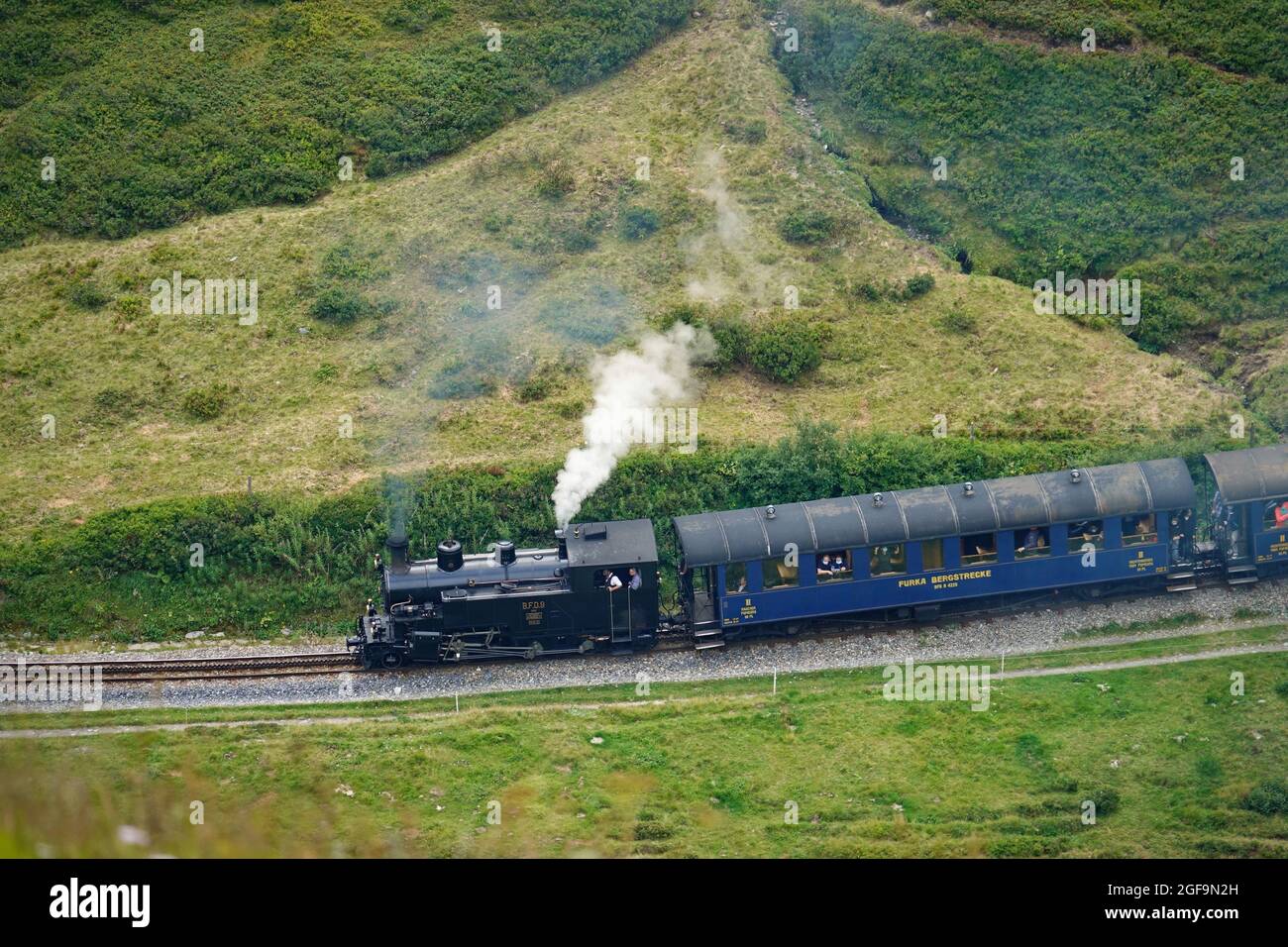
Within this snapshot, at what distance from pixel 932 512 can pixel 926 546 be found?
88cm

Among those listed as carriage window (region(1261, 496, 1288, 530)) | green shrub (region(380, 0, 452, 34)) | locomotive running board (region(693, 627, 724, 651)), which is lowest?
locomotive running board (region(693, 627, 724, 651))

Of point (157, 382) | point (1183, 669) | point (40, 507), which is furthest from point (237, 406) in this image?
point (1183, 669)

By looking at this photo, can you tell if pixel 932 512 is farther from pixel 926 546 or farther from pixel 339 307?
pixel 339 307

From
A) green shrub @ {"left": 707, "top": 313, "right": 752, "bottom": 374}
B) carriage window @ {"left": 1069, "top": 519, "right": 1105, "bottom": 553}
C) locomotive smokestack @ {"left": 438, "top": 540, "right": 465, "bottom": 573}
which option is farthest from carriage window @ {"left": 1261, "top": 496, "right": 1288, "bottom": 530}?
locomotive smokestack @ {"left": 438, "top": 540, "right": 465, "bottom": 573}

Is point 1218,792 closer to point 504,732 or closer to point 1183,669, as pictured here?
point 1183,669

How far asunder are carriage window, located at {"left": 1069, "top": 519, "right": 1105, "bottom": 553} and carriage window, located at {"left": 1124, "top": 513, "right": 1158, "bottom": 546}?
26.5 inches

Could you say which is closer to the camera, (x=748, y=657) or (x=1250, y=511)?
(x=748, y=657)

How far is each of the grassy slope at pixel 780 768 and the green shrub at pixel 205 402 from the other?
48.1ft

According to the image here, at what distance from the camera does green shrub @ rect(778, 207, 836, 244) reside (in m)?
50.1

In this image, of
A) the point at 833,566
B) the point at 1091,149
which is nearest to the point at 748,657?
the point at 833,566

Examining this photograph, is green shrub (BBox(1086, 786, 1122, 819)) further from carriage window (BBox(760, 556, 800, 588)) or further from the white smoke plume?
the white smoke plume

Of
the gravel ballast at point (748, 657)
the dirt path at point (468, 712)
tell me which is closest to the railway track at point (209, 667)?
the gravel ballast at point (748, 657)

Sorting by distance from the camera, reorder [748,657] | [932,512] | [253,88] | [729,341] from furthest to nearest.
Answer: [253,88], [729,341], [748,657], [932,512]

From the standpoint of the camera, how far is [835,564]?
34812mm
